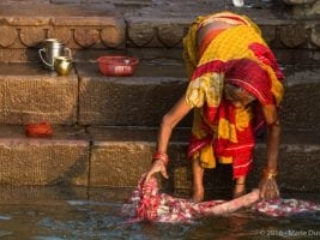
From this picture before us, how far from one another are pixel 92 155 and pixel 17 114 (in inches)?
30.0

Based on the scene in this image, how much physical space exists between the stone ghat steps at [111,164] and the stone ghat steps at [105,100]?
1.18 feet

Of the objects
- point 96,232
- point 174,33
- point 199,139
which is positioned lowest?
point 96,232

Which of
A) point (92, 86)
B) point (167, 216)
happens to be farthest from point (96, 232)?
point (92, 86)

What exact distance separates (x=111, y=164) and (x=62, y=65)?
904 millimetres

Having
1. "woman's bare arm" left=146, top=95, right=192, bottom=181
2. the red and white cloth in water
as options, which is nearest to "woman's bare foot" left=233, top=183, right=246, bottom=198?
the red and white cloth in water

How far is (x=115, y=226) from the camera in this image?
5.71 meters

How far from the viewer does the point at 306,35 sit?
7.41 meters

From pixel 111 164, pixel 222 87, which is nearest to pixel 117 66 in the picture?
pixel 111 164

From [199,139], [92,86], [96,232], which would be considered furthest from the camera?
[92,86]

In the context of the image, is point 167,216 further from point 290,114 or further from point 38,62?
point 38,62

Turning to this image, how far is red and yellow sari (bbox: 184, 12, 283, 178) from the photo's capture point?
5.67m

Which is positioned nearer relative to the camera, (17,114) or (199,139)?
(199,139)

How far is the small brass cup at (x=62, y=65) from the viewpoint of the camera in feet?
22.3

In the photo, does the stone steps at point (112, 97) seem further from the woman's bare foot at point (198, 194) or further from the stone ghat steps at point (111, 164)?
the woman's bare foot at point (198, 194)
